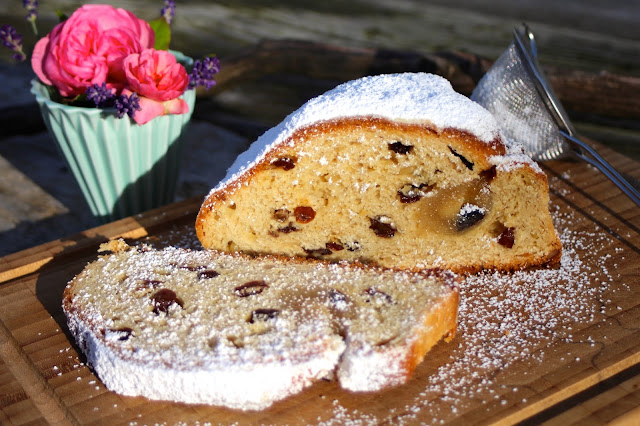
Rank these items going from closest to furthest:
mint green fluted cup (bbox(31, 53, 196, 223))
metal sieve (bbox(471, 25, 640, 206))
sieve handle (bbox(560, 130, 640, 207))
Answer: mint green fluted cup (bbox(31, 53, 196, 223)) < sieve handle (bbox(560, 130, 640, 207)) < metal sieve (bbox(471, 25, 640, 206))

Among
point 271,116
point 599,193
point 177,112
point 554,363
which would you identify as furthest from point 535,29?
point 554,363

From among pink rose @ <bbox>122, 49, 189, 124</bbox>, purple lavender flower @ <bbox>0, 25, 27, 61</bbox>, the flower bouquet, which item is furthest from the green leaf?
purple lavender flower @ <bbox>0, 25, 27, 61</bbox>

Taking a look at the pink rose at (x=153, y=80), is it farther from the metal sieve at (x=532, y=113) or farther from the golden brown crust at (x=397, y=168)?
the metal sieve at (x=532, y=113)

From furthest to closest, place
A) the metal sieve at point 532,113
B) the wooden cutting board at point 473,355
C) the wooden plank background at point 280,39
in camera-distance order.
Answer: the wooden plank background at point 280,39
the metal sieve at point 532,113
the wooden cutting board at point 473,355

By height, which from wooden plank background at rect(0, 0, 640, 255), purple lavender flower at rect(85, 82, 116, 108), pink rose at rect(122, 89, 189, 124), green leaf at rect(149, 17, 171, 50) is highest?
green leaf at rect(149, 17, 171, 50)

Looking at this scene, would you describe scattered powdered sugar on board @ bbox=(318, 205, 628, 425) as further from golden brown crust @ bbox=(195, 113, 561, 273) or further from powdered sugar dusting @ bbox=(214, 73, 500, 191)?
powdered sugar dusting @ bbox=(214, 73, 500, 191)

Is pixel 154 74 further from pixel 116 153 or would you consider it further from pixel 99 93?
pixel 116 153

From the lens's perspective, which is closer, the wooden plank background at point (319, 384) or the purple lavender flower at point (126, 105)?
the wooden plank background at point (319, 384)

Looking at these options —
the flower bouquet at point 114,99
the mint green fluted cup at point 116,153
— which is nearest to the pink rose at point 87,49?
the flower bouquet at point 114,99
